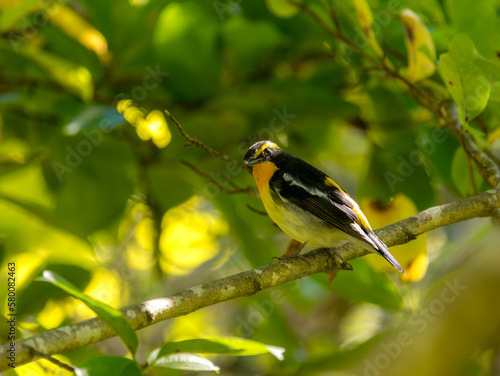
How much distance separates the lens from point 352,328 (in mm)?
4105

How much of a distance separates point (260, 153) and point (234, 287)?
1052 mm

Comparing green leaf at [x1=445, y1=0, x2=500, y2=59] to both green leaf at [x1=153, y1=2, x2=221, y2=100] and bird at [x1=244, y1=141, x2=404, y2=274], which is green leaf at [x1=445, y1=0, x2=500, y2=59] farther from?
green leaf at [x1=153, y1=2, x2=221, y2=100]

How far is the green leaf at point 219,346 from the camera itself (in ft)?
5.07

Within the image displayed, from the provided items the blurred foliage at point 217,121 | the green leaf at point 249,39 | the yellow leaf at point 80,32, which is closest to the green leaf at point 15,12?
the blurred foliage at point 217,121

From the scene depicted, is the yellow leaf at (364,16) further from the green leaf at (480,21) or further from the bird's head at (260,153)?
the bird's head at (260,153)

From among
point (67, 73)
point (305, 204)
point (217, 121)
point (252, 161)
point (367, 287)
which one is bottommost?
point (367, 287)

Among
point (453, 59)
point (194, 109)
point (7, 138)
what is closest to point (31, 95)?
point (7, 138)

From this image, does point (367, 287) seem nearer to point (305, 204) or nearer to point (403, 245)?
point (403, 245)

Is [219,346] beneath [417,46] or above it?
beneath

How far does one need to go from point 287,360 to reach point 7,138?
187cm

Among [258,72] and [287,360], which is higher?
[258,72]

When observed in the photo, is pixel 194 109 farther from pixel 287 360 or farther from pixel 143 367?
pixel 143 367

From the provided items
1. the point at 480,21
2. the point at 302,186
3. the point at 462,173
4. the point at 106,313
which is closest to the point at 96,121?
the point at 302,186

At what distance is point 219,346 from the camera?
157cm
